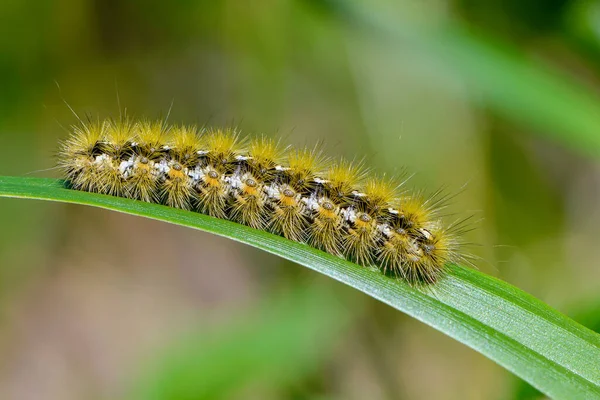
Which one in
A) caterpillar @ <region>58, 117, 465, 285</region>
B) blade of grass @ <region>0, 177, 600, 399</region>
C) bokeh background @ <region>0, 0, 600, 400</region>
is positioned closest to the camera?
blade of grass @ <region>0, 177, 600, 399</region>

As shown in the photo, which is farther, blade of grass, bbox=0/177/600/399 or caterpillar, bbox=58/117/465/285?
caterpillar, bbox=58/117/465/285

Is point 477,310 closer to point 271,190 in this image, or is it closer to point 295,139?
point 271,190

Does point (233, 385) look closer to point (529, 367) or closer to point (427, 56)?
point (529, 367)

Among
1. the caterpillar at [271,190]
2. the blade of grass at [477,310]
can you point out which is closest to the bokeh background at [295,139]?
the caterpillar at [271,190]

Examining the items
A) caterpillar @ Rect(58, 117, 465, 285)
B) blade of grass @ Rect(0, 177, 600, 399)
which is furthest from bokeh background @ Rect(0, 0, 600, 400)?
blade of grass @ Rect(0, 177, 600, 399)

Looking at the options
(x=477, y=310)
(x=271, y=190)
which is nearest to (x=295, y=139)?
(x=271, y=190)

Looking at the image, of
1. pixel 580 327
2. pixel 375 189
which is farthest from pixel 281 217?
pixel 580 327

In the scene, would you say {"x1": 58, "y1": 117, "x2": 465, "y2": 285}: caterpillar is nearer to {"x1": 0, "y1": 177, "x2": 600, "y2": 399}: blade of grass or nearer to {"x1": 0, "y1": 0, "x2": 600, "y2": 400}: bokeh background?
{"x1": 0, "y1": 177, "x2": 600, "y2": 399}: blade of grass
